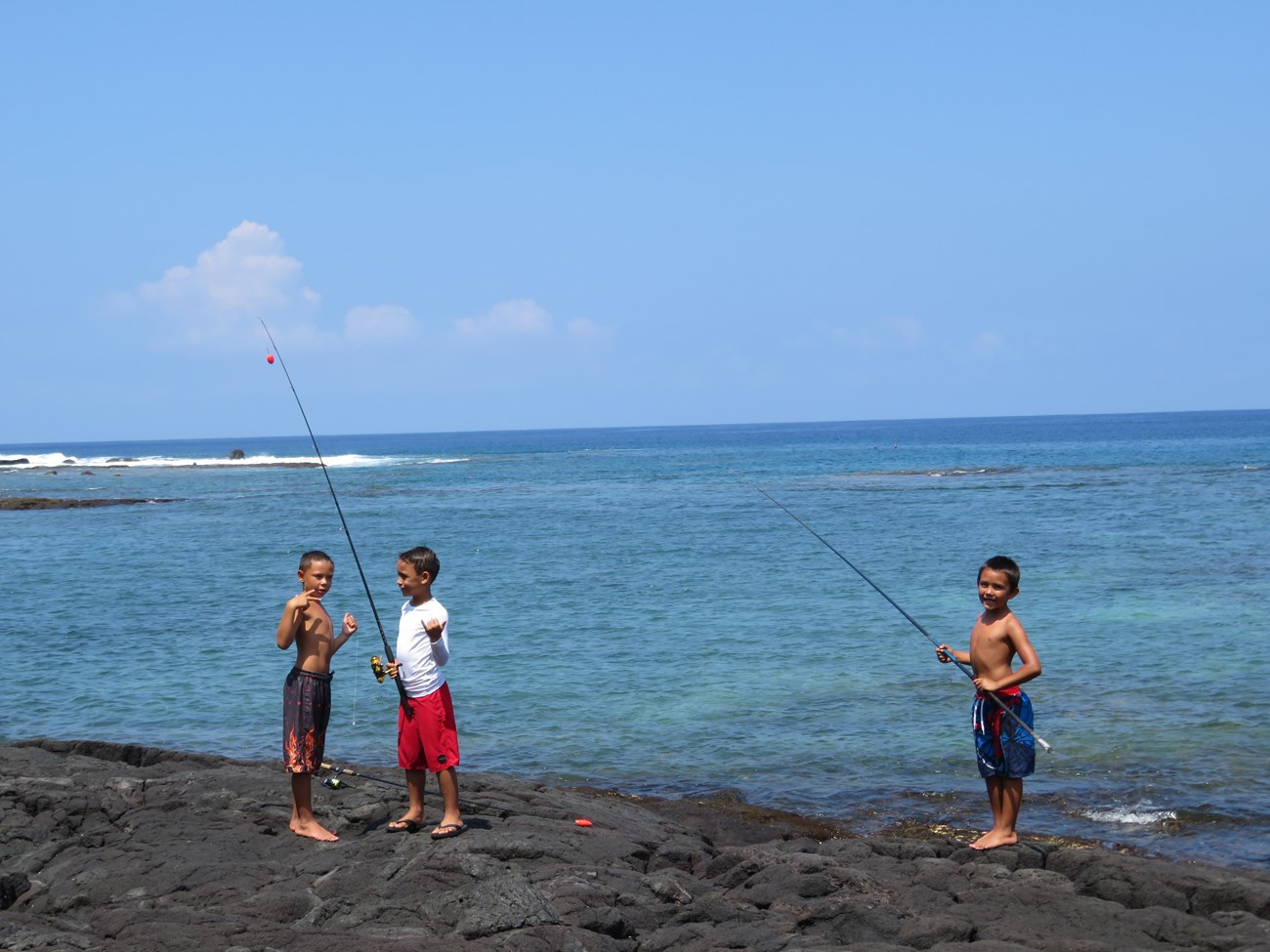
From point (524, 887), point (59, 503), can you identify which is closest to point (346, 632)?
point (524, 887)

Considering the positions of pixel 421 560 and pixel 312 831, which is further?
pixel 312 831

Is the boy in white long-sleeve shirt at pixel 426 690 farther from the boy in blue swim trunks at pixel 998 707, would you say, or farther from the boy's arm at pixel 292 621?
the boy in blue swim trunks at pixel 998 707

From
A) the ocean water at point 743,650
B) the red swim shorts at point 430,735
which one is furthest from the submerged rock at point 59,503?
the red swim shorts at point 430,735

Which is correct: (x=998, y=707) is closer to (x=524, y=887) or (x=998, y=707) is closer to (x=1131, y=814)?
(x=524, y=887)

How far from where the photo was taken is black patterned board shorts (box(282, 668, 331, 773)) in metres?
5.89

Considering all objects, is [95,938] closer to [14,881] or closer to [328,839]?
[14,881]

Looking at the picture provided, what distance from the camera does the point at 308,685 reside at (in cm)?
602

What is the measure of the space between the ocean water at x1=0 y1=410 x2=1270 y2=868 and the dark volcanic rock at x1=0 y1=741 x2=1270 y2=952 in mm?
2048

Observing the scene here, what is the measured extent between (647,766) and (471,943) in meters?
4.66

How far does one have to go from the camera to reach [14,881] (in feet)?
17.8

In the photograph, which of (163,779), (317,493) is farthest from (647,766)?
(317,493)

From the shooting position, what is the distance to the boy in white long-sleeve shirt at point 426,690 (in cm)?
583

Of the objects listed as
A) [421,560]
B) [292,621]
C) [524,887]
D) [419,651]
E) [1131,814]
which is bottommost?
[1131,814]

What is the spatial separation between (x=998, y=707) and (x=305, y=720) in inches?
133
